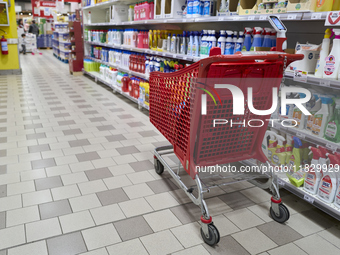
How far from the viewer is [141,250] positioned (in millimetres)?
1937

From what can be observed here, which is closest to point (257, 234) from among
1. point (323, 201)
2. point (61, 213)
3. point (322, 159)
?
point (323, 201)

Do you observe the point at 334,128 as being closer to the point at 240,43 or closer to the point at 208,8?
the point at 240,43

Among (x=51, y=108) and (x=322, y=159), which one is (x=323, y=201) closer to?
(x=322, y=159)

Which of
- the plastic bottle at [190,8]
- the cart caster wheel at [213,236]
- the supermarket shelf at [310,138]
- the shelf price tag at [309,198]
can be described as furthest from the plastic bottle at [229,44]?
the cart caster wheel at [213,236]

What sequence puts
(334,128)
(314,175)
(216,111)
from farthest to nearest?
(314,175)
(334,128)
(216,111)

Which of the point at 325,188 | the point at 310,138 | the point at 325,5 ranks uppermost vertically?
the point at 325,5

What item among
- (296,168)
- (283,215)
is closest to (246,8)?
(296,168)

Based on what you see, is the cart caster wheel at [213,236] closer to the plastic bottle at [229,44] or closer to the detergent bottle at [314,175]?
the detergent bottle at [314,175]

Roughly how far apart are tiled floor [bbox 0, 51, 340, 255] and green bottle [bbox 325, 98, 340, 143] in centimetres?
65

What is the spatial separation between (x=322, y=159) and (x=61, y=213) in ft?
6.82

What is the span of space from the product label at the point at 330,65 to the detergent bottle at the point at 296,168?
28.0 inches

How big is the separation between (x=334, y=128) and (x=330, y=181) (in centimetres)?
40

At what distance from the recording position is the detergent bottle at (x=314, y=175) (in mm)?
2307

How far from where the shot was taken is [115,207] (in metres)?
2.42
